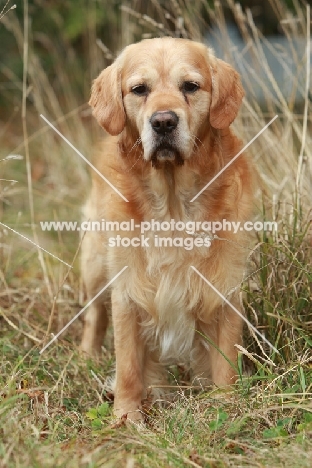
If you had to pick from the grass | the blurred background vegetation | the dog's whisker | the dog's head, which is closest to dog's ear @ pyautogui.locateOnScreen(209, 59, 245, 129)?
the dog's head

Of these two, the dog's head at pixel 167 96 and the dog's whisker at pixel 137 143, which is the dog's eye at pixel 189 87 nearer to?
the dog's head at pixel 167 96

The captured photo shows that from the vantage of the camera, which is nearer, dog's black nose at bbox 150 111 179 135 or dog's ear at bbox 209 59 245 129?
dog's black nose at bbox 150 111 179 135

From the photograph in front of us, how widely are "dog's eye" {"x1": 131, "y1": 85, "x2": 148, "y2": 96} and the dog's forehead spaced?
0.04 meters

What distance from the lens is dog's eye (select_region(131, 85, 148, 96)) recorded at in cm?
300

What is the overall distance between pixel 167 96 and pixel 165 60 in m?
0.20

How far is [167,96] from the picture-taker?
286 centimetres

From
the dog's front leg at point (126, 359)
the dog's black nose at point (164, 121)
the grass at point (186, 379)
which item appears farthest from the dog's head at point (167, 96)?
the dog's front leg at point (126, 359)

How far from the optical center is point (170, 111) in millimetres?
2795

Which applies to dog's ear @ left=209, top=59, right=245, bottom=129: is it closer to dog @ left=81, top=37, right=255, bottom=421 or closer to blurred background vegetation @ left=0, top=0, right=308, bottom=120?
dog @ left=81, top=37, right=255, bottom=421

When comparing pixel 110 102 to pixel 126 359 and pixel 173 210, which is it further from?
pixel 126 359

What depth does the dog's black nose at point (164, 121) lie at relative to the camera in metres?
2.78

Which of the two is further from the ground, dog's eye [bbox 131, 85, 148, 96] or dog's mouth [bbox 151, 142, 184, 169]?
dog's eye [bbox 131, 85, 148, 96]

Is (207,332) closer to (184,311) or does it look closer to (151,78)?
(184,311)

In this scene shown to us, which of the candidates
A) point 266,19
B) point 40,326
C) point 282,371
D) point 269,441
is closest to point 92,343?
point 40,326
